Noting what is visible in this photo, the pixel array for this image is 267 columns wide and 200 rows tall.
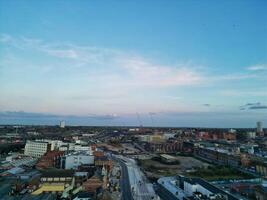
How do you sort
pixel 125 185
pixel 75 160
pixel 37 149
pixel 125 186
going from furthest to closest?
pixel 37 149, pixel 75 160, pixel 125 185, pixel 125 186

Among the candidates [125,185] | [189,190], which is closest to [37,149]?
[125,185]

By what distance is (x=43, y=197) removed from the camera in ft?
43.5

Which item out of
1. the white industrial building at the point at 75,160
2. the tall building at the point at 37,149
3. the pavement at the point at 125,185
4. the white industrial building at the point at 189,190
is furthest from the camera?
the tall building at the point at 37,149

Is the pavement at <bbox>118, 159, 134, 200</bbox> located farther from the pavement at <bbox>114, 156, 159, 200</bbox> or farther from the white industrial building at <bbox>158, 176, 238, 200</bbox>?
the white industrial building at <bbox>158, 176, 238, 200</bbox>

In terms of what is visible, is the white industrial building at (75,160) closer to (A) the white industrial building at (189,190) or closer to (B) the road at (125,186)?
(B) the road at (125,186)

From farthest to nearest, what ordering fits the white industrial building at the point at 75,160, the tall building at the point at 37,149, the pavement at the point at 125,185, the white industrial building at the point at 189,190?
the tall building at the point at 37,149, the white industrial building at the point at 75,160, the pavement at the point at 125,185, the white industrial building at the point at 189,190

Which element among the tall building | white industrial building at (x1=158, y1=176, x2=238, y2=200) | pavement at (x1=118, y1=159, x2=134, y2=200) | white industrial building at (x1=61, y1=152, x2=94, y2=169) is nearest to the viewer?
white industrial building at (x1=158, y1=176, x2=238, y2=200)

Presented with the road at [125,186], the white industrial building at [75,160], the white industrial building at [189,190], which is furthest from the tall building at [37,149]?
the white industrial building at [189,190]

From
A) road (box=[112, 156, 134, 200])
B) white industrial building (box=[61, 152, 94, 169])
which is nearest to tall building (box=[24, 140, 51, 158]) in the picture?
white industrial building (box=[61, 152, 94, 169])

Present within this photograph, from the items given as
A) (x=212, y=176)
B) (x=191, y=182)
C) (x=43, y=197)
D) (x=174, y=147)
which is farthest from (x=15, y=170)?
(x=174, y=147)

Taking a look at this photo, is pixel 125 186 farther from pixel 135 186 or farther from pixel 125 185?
pixel 135 186

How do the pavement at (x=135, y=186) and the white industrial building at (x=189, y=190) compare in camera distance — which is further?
the pavement at (x=135, y=186)

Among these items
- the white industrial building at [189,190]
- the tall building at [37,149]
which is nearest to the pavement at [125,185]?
the white industrial building at [189,190]

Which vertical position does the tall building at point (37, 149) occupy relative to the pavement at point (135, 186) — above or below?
above
